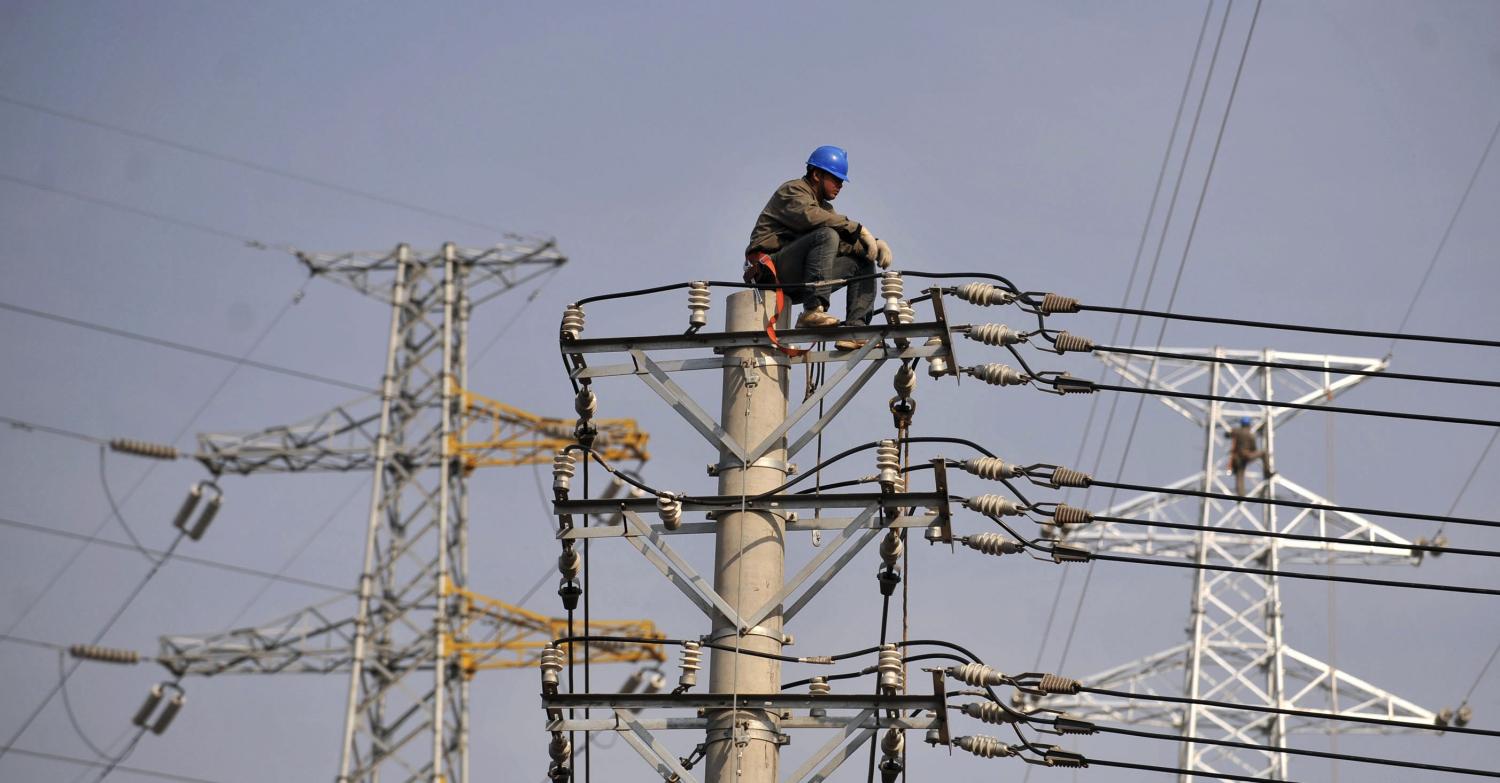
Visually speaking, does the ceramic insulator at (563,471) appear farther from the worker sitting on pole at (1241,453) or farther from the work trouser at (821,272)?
the worker sitting on pole at (1241,453)

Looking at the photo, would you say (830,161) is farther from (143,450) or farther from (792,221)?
(143,450)

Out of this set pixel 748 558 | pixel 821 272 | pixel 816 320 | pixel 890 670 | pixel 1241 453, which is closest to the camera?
pixel 890 670

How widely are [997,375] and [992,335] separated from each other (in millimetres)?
457

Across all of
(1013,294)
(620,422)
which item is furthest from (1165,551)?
(1013,294)

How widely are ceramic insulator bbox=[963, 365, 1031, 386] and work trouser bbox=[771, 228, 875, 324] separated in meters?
0.72

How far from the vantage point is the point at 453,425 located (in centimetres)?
A: 3509

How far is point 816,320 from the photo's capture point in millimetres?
12742

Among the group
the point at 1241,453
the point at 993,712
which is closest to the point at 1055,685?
the point at 993,712

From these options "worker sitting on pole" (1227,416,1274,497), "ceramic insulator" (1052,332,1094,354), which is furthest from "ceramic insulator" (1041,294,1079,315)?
"worker sitting on pole" (1227,416,1274,497)

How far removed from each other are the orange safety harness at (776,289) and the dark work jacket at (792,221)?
7 centimetres

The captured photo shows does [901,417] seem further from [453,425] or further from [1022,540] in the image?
[453,425]

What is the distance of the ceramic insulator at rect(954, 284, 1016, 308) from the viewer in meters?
13.2

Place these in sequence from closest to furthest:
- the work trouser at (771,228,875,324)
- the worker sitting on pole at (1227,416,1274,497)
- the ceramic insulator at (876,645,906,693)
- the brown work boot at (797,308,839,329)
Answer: the ceramic insulator at (876,645,906,693) → the brown work boot at (797,308,839,329) → the work trouser at (771,228,875,324) → the worker sitting on pole at (1227,416,1274,497)

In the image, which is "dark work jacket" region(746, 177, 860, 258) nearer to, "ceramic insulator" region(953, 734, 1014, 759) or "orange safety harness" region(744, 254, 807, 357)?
"orange safety harness" region(744, 254, 807, 357)
